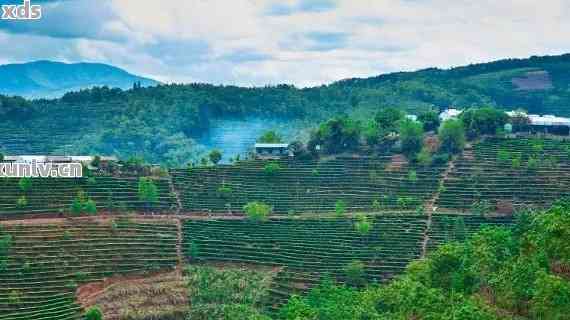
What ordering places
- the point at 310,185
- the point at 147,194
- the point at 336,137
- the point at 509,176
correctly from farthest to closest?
the point at 336,137 < the point at 310,185 < the point at 509,176 < the point at 147,194

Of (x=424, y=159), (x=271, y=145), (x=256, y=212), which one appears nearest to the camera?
(x=256, y=212)

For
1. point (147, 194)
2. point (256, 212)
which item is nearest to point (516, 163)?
point (256, 212)

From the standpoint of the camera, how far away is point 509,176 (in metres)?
69.9

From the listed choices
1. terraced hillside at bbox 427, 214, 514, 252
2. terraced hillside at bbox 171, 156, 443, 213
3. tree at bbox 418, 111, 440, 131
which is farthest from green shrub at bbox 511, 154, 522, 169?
tree at bbox 418, 111, 440, 131

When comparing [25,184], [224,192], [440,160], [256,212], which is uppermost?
[440,160]

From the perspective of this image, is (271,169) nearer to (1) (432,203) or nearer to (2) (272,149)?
(2) (272,149)

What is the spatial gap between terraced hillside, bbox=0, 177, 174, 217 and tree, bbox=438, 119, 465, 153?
24458 millimetres

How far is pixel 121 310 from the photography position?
52.2 m

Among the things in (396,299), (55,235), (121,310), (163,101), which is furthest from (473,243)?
(163,101)

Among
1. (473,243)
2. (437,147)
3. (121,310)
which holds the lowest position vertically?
(121,310)

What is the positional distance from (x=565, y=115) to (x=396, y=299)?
248ft

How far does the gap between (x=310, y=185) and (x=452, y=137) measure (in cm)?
1369

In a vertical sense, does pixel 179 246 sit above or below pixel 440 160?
below

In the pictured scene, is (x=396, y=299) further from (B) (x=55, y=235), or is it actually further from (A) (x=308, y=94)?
(A) (x=308, y=94)
